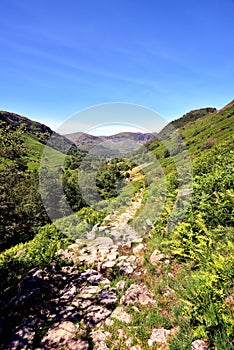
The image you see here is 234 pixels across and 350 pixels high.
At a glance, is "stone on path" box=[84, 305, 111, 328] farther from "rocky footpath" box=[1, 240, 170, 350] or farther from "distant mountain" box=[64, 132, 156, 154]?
"distant mountain" box=[64, 132, 156, 154]

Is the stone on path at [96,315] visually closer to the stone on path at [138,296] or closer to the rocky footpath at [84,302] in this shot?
the rocky footpath at [84,302]

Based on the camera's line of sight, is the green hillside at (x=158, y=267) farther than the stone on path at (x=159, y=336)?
No

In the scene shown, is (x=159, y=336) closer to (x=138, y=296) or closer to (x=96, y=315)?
(x=138, y=296)

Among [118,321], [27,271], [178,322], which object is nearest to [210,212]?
[178,322]

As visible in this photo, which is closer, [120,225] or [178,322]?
[178,322]

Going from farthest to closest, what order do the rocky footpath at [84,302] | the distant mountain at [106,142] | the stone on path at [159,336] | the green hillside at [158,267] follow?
the distant mountain at [106,142] → the rocky footpath at [84,302] → the stone on path at [159,336] → the green hillside at [158,267]

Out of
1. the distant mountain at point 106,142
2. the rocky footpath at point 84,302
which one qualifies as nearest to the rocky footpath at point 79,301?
the rocky footpath at point 84,302

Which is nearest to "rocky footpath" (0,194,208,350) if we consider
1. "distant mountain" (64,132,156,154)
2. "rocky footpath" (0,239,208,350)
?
"rocky footpath" (0,239,208,350)

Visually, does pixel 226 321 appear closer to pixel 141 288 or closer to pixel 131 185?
pixel 141 288

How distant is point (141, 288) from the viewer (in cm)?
714

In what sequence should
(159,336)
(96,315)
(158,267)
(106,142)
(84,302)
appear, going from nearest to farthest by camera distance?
(159,336)
(96,315)
(84,302)
(158,267)
(106,142)

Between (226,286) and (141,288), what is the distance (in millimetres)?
3283

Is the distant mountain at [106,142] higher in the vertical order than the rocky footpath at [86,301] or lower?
higher

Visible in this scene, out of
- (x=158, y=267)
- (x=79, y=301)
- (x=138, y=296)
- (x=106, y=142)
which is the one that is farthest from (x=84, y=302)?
(x=106, y=142)
